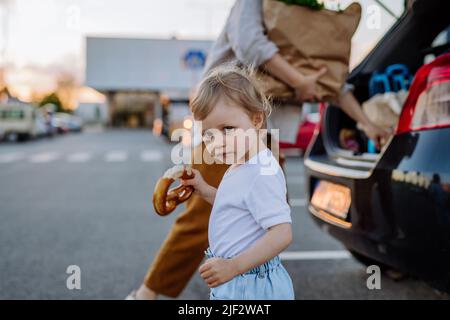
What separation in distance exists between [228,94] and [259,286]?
54 cm

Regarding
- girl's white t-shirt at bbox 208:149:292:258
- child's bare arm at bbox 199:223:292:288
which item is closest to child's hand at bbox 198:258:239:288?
child's bare arm at bbox 199:223:292:288

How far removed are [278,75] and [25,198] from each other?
15.6 feet

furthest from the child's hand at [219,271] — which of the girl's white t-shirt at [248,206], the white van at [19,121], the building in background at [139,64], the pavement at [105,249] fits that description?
the building in background at [139,64]

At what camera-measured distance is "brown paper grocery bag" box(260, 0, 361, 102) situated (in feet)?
6.95

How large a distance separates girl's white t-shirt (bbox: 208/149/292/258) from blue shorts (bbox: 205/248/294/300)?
8 centimetres

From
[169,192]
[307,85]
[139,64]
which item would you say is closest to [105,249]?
[307,85]

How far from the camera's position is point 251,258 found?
1.31 meters

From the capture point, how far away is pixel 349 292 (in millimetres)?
2855

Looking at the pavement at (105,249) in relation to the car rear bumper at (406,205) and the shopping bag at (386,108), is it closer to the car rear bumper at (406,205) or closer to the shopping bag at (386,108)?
the car rear bumper at (406,205)

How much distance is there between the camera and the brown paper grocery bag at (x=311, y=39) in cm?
212

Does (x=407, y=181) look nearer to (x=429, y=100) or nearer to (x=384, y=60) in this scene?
(x=429, y=100)

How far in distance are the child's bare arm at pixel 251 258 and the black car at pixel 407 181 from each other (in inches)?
30.6

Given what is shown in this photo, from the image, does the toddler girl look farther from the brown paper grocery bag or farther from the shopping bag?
the shopping bag

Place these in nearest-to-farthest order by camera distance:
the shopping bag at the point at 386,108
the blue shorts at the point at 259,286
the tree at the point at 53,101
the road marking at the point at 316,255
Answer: the blue shorts at the point at 259,286
the shopping bag at the point at 386,108
the road marking at the point at 316,255
the tree at the point at 53,101
